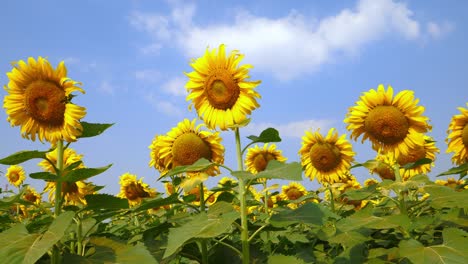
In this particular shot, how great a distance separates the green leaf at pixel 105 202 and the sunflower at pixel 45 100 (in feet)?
1.95

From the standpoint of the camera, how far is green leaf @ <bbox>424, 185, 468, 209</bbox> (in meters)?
3.35

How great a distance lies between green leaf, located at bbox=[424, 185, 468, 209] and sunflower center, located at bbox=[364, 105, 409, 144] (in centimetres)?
124

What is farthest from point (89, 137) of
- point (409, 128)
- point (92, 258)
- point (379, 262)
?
point (409, 128)

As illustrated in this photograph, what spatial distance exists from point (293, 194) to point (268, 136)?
6348mm

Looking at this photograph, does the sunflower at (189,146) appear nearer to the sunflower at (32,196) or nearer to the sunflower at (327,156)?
the sunflower at (327,156)

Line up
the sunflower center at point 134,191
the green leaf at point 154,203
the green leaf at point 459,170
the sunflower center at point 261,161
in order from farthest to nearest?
the sunflower center at point 134,191 < the sunflower center at point 261,161 < the green leaf at point 459,170 < the green leaf at point 154,203

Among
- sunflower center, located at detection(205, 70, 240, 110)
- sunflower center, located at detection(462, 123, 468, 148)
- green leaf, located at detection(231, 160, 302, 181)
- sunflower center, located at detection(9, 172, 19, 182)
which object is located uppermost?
sunflower center, located at detection(9, 172, 19, 182)

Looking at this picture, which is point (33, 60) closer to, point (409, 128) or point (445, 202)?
point (445, 202)

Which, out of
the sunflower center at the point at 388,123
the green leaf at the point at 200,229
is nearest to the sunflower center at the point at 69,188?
the green leaf at the point at 200,229

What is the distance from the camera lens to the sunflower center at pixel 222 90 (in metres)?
3.97

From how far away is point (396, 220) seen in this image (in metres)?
3.35

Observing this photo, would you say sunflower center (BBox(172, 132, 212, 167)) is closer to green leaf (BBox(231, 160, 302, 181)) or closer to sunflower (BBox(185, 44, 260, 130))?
sunflower (BBox(185, 44, 260, 130))

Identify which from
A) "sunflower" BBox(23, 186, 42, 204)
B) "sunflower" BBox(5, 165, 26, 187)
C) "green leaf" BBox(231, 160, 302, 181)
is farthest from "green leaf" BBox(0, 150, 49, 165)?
"sunflower" BBox(5, 165, 26, 187)

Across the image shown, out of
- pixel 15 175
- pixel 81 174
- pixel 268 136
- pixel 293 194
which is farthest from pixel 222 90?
pixel 15 175
